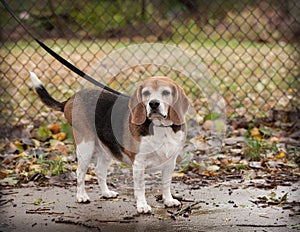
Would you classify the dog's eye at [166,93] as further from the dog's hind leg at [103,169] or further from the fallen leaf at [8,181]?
the fallen leaf at [8,181]

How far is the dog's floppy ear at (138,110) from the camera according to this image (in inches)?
138

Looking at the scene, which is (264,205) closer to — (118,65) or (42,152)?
(42,152)

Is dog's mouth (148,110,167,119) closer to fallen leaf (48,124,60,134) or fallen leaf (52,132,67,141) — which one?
fallen leaf (52,132,67,141)

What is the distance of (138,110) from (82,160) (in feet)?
2.33

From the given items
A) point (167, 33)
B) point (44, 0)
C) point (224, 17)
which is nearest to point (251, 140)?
point (167, 33)

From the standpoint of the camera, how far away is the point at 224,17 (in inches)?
428

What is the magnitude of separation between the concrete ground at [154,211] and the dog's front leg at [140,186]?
66 mm

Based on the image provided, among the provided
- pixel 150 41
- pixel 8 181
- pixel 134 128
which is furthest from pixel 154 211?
pixel 150 41

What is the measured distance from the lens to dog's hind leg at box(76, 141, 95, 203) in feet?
13.0

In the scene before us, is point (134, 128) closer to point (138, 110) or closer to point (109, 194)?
point (138, 110)

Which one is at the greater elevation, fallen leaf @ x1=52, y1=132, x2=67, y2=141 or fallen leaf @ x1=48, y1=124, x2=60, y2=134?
fallen leaf @ x1=48, y1=124, x2=60, y2=134

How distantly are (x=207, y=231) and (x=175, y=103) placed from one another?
0.80m

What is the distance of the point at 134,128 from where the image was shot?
364 cm

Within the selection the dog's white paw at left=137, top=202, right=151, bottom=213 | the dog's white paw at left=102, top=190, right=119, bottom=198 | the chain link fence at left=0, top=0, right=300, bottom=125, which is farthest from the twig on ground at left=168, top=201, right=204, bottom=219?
the chain link fence at left=0, top=0, right=300, bottom=125
